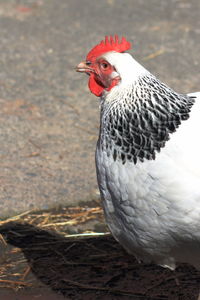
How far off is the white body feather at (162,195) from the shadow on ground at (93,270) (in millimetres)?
638

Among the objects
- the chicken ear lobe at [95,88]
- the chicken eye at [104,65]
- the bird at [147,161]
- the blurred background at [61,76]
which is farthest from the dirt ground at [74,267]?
the chicken eye at [104,65]

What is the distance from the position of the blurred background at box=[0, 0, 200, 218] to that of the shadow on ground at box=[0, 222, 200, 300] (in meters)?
0.37

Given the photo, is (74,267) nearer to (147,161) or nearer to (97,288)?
(97,288)

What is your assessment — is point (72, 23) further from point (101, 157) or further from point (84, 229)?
point (101, 157)

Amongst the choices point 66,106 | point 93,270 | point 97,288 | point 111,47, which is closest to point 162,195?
point 111,47

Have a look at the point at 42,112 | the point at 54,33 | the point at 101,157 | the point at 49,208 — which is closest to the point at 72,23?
the point at 54,33

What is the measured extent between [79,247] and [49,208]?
48cm

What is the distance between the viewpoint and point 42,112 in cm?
627

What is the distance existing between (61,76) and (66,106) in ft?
2.33

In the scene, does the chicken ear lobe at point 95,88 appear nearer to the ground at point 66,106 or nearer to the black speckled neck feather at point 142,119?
the black speckled neck feather at point 142,119

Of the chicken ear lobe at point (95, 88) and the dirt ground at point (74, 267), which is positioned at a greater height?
the chicken ear lobe at point (95, 88)

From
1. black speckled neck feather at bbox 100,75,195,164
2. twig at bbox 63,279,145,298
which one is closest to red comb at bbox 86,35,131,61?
black speckled neck feather at bbox 100,75,195,164

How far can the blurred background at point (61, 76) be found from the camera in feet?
17.0

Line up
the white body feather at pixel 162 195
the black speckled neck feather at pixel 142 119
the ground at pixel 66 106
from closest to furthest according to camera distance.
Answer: the white body feather at pixel 162 195, the black speckled neck feather at pixel 142 119, the ground at pixel 66 106
